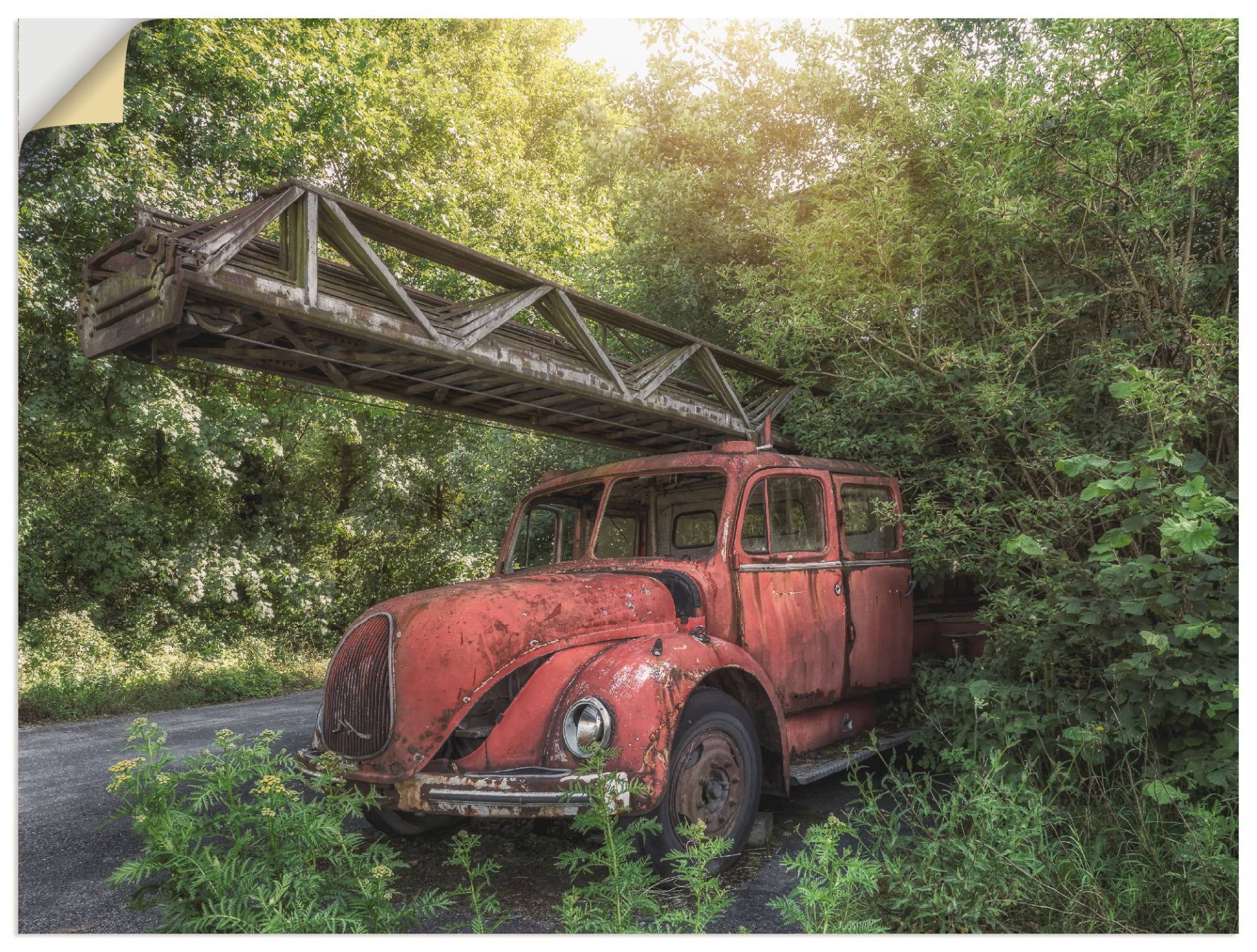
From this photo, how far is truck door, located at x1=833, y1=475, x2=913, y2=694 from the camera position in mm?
4629

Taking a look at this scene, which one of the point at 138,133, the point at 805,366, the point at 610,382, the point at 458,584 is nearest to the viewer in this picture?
the point at 458,584

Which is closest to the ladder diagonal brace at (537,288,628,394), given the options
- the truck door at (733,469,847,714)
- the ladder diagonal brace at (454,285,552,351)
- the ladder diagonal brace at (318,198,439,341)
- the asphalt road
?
the ladder diagonal brace at (454,285,552,351)

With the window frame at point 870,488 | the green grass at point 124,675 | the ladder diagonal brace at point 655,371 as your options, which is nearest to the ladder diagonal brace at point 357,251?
the ladder diagonal brace at point 655,371

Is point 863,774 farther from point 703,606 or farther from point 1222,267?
point 1222,267

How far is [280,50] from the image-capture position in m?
8.40

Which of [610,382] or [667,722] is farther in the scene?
[610,382]

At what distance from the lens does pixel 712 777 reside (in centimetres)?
334

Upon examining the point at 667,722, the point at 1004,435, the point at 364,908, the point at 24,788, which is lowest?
the point at 24,788

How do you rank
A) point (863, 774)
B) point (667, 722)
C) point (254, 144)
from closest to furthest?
point (667, 722) < point (863, 774) < point (254, 144)

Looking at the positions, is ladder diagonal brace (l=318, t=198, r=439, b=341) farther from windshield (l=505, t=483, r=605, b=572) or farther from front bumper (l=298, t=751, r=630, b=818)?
front bumper (l=298, t=751, r=630, b=818)

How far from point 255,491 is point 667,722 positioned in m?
11.3

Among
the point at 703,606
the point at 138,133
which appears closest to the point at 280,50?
the point at 138,133

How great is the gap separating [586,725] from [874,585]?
101 inches

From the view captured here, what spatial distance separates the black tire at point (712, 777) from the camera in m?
3.03
